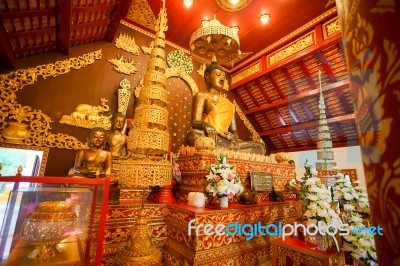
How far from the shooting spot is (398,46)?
0.30 metres

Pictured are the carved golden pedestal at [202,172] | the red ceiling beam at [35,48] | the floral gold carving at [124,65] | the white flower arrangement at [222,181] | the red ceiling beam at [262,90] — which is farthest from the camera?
the red ceiling beam at [262,90]

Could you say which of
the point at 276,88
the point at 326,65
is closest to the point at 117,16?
the point at 276,88

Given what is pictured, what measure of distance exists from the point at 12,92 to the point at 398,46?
16.1ft

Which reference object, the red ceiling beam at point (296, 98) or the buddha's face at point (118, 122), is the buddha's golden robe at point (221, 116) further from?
the red ceiling beam at point (296, 98)

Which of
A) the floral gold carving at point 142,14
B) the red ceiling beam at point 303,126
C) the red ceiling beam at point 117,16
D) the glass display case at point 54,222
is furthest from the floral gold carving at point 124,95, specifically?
the red ceiling beam at point 303,126

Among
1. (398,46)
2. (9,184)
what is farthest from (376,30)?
(9,184)

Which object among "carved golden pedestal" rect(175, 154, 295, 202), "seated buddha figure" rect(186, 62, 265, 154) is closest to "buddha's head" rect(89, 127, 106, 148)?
"carved golden pedestal" rect(175, 154, 295, 202)

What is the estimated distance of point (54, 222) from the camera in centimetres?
127

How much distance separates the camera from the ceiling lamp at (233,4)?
14.7ft

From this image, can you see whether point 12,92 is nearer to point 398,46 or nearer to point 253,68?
point 398,46

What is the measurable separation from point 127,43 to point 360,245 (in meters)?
5.70

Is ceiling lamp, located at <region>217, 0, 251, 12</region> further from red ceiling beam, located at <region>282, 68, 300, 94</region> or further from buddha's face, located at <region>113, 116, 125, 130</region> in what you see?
buddha's face, located at <region>113, 116, 125, 130</region>

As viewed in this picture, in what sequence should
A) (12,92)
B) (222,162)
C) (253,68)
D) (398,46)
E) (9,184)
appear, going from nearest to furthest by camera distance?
(398,46) < (9,184) < (222,162) < (12,92) < (253,68)

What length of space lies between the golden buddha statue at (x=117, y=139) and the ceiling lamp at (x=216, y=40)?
220 cm
